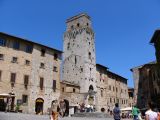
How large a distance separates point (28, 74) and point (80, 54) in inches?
719

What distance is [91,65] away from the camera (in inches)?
1973

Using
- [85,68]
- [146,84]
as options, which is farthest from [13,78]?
[146,84]

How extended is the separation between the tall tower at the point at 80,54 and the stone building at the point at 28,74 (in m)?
10.2

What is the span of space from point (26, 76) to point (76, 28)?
2290cm

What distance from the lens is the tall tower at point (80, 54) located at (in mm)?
47838

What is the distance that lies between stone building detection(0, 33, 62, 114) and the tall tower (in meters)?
10.2

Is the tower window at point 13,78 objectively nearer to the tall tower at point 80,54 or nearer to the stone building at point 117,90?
the tall tower at point 80,54

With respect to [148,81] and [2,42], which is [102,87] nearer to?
[148,81]

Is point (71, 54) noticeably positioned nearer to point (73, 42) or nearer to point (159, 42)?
point (73, 42)

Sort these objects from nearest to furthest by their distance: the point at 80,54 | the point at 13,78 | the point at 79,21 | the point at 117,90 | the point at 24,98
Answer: the point at 13,78 < the point at 24,98 < the point at 80,54 < the point at 79,21 < the point at 117,90

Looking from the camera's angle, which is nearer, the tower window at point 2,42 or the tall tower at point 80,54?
the tower window at point 2,42

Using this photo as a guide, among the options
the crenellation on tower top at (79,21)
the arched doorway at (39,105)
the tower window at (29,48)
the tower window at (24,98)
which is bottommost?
the arched doorway at (39,105)

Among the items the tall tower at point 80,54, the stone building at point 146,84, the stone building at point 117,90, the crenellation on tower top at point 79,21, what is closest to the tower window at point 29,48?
the tall tower at point 80,54

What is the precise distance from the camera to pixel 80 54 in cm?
4984
